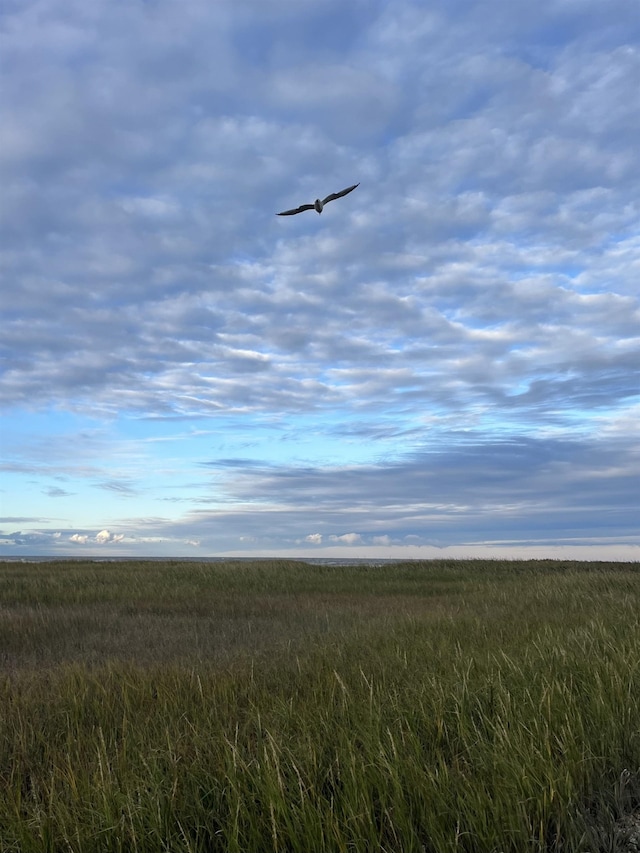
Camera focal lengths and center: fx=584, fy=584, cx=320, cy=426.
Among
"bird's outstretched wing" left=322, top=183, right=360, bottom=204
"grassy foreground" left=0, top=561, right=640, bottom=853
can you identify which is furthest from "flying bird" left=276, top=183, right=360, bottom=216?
"grassy foreground" left=0, top=561, right=640, bottom=853

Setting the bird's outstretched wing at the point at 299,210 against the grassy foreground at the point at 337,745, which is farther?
the bird's outstretched wing at the point at 299,210

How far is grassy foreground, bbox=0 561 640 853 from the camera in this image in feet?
9.16

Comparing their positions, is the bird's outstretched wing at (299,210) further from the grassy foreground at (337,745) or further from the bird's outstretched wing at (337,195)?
the grassy foreground at (337,745)

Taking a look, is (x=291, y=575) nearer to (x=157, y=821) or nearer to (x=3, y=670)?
Answer: (x=3, y=670)

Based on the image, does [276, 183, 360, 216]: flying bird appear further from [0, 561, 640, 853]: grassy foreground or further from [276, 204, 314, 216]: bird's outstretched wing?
[0, 561, 640, 853]: grassy foreground

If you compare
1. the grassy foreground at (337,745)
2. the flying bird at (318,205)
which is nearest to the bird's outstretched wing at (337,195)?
the flying bird at (318,205)

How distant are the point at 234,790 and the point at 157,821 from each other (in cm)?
42

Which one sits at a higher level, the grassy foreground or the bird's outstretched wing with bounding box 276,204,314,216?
the bird's outstretched wing with bounding box 276,204,314,216

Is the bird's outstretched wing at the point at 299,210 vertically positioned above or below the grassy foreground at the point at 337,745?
above

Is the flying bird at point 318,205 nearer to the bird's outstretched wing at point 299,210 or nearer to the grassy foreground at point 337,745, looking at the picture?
the bird's outstretched wing at point 299,210

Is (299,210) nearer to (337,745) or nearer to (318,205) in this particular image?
A: (318,205)

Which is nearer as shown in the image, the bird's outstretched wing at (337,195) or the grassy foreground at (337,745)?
the grassy foreground at (337,745)

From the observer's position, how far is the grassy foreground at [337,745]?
2.79 meters

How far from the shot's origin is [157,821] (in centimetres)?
297
